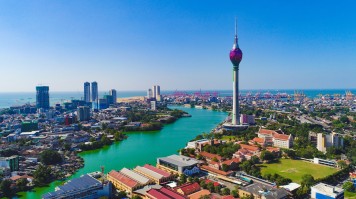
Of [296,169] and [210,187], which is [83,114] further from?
[296,169]

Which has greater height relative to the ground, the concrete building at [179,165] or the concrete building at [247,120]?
the concrete building at [247,120]

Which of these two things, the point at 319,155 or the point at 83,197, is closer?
the point at 83,197

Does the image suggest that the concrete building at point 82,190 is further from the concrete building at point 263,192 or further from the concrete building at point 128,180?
the concrete building at point 263,192

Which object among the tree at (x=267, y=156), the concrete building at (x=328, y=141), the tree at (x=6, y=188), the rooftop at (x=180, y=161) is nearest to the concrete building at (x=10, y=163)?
the tree at (x=6, y=188)

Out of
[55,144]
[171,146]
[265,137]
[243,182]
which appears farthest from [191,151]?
[55,144]

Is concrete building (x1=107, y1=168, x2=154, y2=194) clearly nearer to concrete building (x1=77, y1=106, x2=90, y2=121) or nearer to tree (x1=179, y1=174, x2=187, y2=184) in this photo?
tree (x1=179, y1=174, x2=187, y2=184)

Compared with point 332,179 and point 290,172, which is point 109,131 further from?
point 332,179
